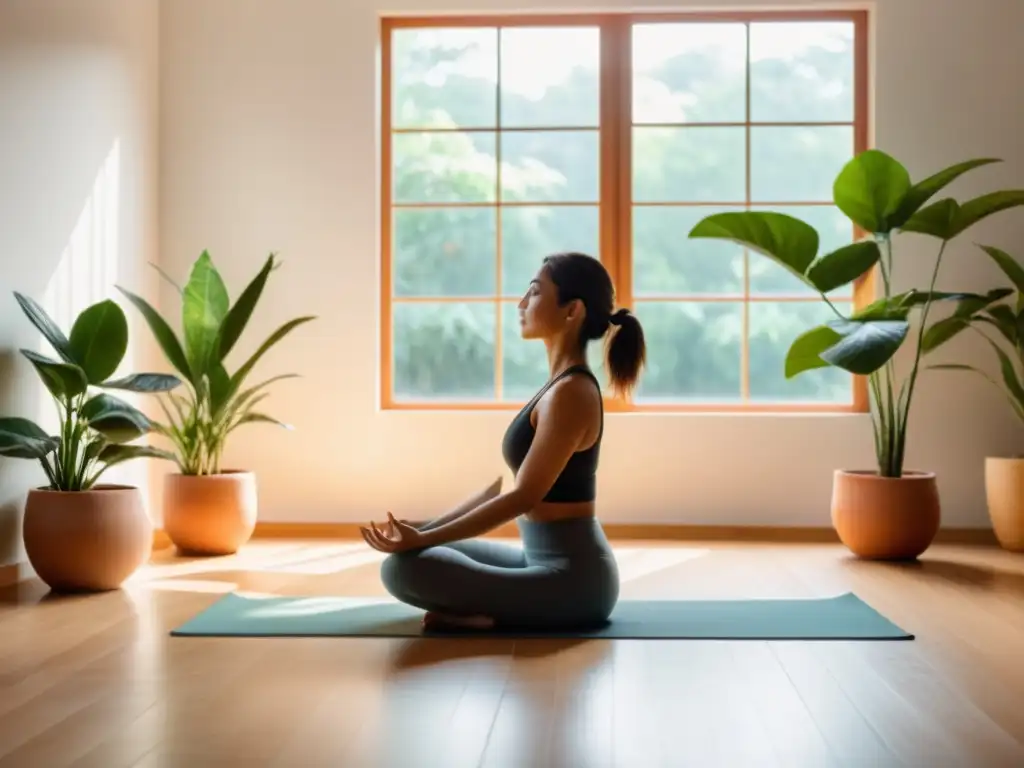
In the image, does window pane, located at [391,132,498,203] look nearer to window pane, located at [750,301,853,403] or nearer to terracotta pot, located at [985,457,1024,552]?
window pane, located at [750,301,853,403]

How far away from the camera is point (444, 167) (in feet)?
17.9

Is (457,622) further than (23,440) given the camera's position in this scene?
No

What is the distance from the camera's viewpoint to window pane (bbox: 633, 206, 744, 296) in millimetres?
5379

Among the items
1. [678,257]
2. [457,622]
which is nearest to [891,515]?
[678,257]

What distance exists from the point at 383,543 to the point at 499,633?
40cm

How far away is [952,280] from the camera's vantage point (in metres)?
5.22

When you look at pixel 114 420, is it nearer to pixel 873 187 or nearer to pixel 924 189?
pixel 873 187

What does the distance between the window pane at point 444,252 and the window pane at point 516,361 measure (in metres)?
0.16

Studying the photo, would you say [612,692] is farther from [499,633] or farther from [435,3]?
[435,3]

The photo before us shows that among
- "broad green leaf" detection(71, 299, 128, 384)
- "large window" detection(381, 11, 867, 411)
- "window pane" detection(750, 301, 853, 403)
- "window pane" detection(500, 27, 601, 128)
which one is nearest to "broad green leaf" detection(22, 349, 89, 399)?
"broad green leaf" detection(71, 299, 128, 384)

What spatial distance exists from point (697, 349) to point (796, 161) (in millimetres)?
907

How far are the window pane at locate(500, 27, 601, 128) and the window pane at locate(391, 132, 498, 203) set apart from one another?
179mm

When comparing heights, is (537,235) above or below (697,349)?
above

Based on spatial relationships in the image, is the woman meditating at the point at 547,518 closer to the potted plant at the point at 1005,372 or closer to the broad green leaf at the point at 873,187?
the broad green leaf at the point at 873,187
